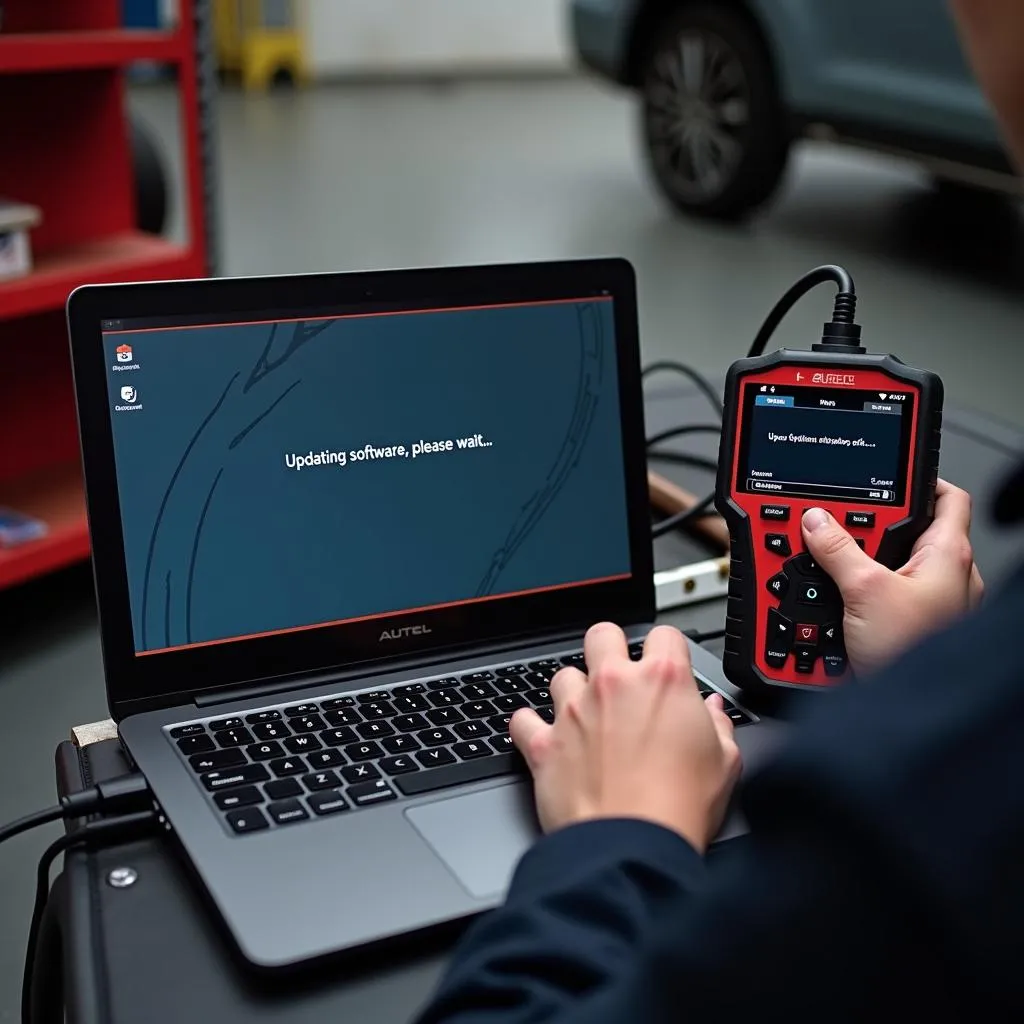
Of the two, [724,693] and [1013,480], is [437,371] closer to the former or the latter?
[724,693]

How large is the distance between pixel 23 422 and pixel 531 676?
1533 mm

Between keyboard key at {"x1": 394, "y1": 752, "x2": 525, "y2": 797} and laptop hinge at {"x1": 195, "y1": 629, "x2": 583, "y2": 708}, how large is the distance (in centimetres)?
11

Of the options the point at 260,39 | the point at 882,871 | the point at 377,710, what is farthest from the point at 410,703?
the point at 260,39

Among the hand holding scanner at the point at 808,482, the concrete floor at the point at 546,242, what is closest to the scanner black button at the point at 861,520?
the hand holding scanner at the point at 808,482

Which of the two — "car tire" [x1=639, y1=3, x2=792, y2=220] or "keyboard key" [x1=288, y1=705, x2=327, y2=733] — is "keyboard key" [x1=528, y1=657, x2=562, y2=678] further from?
"car tire" [x1=639, y1=3, x2=792, y2=220]

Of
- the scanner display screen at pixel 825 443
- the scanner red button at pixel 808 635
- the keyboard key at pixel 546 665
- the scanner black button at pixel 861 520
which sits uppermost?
the scanner display screen at pixel 825 443

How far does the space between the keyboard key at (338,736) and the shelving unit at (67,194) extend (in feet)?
4.29

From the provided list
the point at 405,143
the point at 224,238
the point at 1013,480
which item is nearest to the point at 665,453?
the point at 1013,480

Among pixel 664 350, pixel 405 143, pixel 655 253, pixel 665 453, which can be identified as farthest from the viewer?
pixel 405 143

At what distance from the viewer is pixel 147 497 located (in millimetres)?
689

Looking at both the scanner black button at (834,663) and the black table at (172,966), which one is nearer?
the black table at (172,966)

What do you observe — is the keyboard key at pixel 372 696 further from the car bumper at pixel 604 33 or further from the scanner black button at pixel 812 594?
the car bumper at pixel 604 33

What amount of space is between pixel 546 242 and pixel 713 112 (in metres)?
0.62

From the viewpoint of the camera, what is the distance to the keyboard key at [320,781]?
0.61 metres
